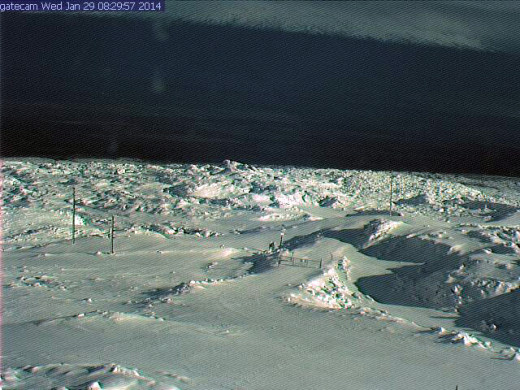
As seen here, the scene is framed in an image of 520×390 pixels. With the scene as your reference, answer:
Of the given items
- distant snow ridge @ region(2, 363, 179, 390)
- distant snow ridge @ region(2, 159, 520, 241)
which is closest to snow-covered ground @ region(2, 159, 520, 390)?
distant snow ridge @ region(2, 363, 179, 390)

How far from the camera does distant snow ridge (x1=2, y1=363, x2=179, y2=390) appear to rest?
39.5 ft

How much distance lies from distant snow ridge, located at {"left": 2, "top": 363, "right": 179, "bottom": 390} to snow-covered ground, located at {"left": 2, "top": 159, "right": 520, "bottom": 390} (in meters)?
0.06

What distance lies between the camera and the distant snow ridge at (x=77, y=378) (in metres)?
12.1

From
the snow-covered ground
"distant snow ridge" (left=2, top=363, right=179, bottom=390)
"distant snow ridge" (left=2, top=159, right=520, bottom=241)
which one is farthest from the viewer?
"distant snow ridge" (left=2, top=159, right=520, bottom=241)

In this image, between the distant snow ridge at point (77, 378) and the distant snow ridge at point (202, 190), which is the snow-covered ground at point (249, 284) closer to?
the distant snow ridge at point (77, 378)

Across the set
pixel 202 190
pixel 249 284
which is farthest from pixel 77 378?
pixel 202 190

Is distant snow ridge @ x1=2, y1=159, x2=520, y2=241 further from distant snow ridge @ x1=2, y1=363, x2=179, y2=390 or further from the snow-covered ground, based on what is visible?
distant snow ridge @ x1=2, y1=363, x2=179, y2=390

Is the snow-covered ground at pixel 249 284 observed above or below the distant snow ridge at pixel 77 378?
below

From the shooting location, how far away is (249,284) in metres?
24.6

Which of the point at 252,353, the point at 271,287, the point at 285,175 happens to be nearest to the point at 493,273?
the point at 271,287

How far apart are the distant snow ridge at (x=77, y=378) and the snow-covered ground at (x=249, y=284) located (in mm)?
59

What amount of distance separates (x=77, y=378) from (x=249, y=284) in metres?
12.5

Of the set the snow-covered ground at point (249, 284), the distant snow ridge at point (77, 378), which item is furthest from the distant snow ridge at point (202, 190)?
the distant snow ridge at point (77, 378)

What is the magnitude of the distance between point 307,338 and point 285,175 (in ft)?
101
